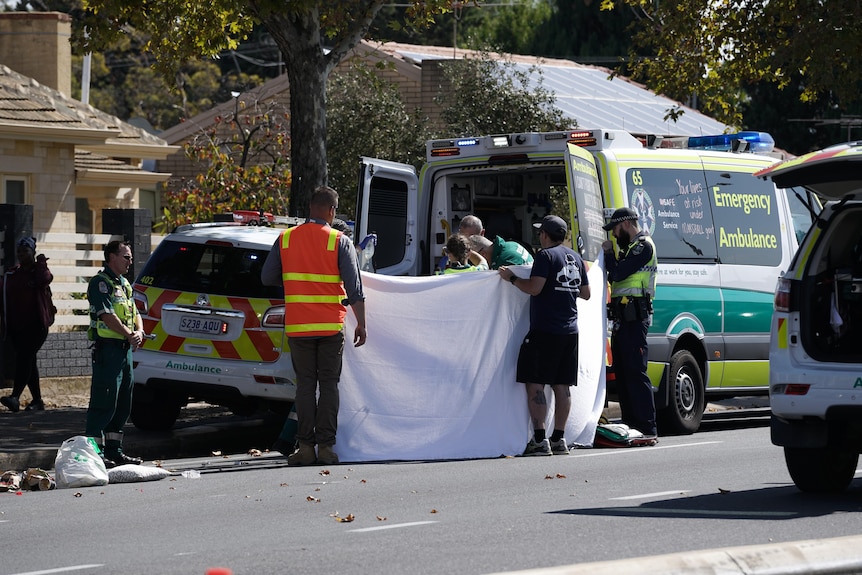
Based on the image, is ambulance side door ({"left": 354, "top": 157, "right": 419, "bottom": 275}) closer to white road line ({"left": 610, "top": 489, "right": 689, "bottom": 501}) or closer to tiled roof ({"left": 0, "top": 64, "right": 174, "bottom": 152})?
white road line ({"left": 610, "top": 489, "right": 689, "bottom": 501})

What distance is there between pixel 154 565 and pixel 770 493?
13.2ft

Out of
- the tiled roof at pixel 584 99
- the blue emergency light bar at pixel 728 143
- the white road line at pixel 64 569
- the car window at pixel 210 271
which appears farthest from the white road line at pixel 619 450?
the tiled roof at pixel 584 99

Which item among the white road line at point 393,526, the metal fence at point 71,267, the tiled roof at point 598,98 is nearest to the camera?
the white road line at point 393,526

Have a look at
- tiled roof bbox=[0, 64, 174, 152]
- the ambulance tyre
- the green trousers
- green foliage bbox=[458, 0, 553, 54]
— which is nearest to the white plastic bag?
the green trousers

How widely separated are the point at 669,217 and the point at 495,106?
1589cm

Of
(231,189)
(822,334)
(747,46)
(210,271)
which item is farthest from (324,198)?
(231,189)

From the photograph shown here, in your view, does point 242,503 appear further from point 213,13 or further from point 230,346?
point 213,13

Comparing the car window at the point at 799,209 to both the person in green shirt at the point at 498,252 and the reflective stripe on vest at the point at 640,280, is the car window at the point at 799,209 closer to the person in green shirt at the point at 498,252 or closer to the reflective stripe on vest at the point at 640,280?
the reflective stripe on vest at the point at 640,280

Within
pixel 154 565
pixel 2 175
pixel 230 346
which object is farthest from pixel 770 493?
pixel 2 175

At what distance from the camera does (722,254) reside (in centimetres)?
1395

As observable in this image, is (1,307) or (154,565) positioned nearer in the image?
(154,565)

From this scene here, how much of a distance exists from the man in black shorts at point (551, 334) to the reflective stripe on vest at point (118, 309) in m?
2.89

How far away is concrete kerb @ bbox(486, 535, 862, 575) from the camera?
6438 mm

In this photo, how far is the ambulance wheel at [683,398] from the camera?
44.3 ft
